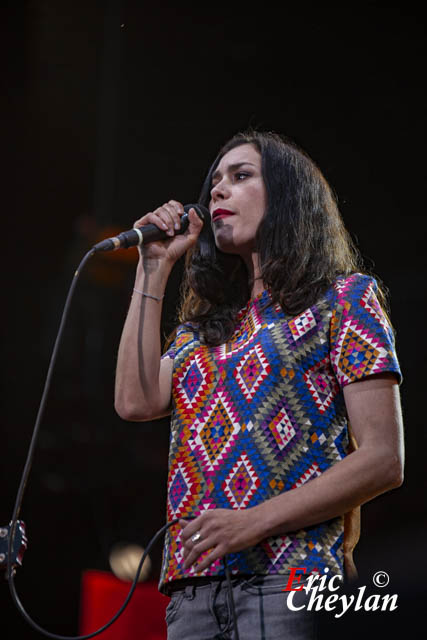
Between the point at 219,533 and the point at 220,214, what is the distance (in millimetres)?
747

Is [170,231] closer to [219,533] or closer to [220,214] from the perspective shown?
[220,214]

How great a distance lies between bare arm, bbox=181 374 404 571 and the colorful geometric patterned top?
2.1 inches

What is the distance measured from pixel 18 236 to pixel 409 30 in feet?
5.38

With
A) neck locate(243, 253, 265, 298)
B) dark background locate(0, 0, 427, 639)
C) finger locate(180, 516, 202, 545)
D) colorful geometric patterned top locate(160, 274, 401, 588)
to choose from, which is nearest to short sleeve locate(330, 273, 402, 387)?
colorful geometric patterned top locate(160, 274, 401, 588)

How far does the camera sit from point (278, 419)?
1326mm

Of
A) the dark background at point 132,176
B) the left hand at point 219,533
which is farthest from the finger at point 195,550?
the dark background at point 132,176

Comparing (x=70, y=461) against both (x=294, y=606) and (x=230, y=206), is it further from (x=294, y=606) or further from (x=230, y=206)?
(x=294, y=606)

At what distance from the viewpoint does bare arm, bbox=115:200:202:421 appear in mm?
1525

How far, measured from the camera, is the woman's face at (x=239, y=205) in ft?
5.48

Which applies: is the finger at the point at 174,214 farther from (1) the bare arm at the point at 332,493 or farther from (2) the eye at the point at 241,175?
(1) the bare arm at the point at 332,493

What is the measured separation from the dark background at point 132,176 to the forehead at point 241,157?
1.16m

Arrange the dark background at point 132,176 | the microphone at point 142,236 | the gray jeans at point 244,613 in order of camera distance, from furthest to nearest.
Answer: the dark background at point 132,176 < the microphone at point 142,236 < the gray jeans at point 244,613

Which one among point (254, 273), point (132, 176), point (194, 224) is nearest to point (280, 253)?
point (254, 273)

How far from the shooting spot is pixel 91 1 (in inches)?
112
